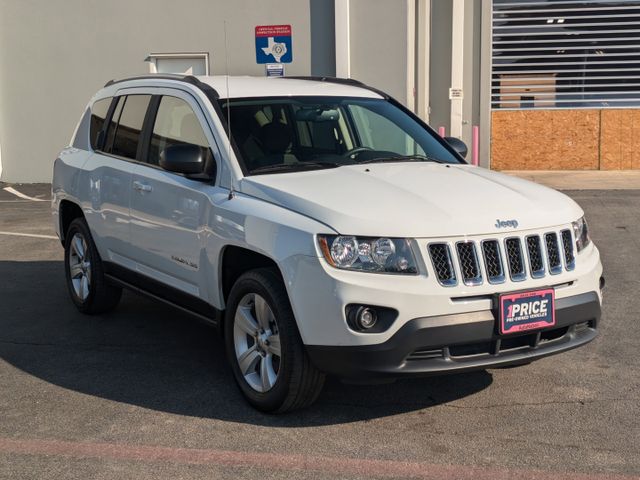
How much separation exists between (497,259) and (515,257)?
12 cm

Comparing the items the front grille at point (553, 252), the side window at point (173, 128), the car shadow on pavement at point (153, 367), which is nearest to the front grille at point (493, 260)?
the front grille at point (553, 252)

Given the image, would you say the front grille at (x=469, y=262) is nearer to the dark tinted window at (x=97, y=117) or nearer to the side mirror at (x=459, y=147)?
the side mirror at (x=459, y=147)

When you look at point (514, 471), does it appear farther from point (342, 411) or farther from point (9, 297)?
point (9, 297)

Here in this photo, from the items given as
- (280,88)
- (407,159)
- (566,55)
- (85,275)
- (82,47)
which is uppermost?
(82,47)

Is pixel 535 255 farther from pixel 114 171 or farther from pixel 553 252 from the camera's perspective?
pixel 114 171

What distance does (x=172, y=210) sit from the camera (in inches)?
214

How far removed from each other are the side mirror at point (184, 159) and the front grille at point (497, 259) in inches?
60.9

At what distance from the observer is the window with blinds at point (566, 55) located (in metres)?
18.9

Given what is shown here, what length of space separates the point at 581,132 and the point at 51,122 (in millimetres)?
10911

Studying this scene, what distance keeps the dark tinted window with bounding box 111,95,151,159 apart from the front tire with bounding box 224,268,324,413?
1.82 m

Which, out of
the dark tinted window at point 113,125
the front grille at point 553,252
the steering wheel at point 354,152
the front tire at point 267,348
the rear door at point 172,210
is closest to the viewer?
the front tire at point 267,348

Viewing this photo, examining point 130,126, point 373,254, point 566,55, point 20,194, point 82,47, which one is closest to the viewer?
point 373,254

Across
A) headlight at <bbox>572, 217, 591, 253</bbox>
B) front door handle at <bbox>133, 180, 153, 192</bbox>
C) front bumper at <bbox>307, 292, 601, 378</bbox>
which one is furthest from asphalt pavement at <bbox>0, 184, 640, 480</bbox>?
front door handle at <bbox>133, 180, 153, 192</bbox>

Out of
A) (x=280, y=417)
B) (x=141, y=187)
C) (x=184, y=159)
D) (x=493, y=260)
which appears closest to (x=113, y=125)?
(x=141, y=187)
